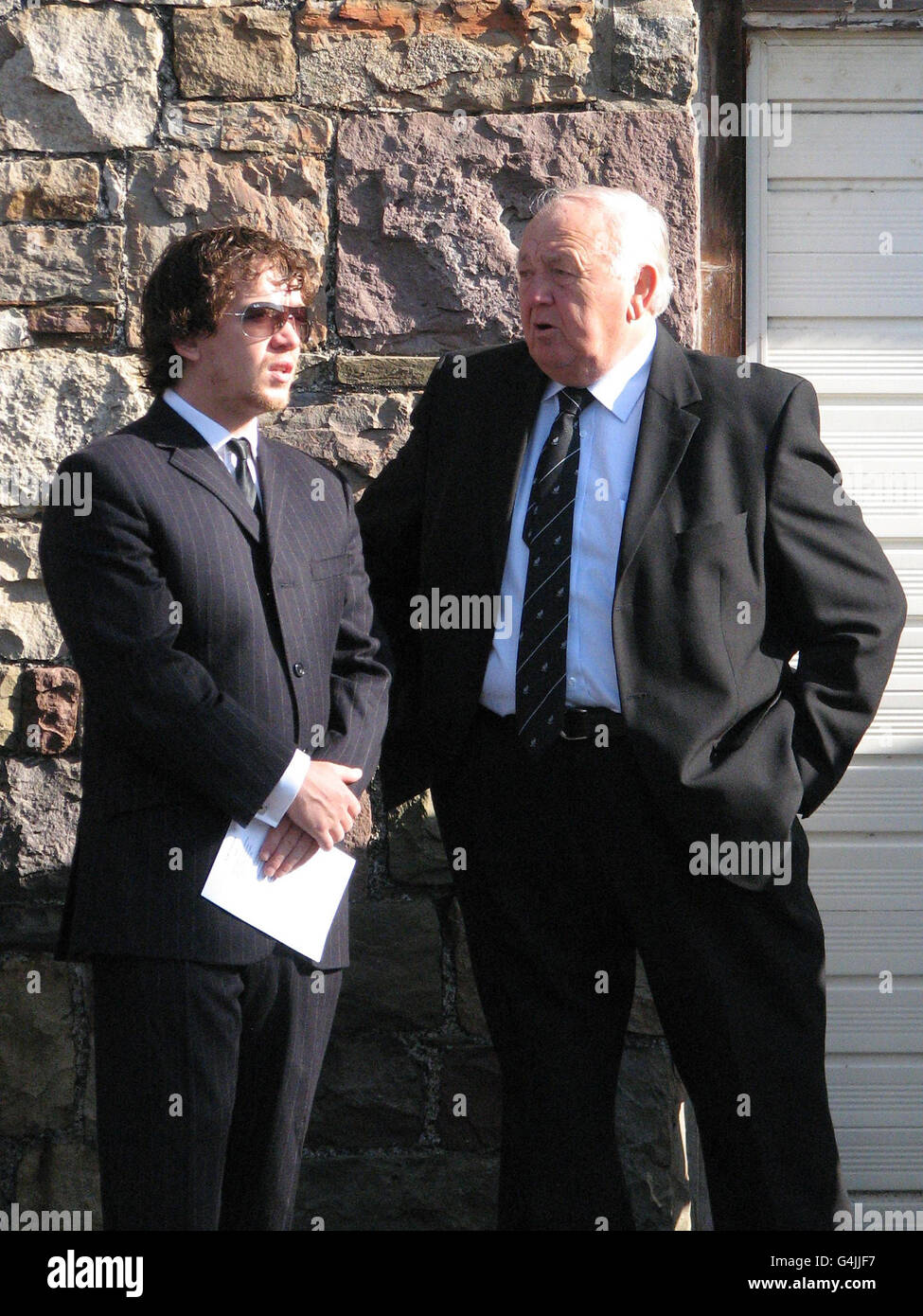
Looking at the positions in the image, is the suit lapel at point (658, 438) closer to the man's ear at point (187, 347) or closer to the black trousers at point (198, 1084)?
the man's ear at point (187, 347)

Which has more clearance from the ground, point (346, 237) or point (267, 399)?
point (346, 237)

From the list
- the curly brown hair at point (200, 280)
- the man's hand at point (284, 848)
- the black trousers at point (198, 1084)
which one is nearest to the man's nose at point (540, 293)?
the curly brown hair at point (200, 280)

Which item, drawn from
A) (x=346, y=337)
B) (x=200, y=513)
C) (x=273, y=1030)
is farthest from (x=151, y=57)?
(x=273, y=1030)

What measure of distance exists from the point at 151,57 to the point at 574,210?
1.08m

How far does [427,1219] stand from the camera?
3.09 metres

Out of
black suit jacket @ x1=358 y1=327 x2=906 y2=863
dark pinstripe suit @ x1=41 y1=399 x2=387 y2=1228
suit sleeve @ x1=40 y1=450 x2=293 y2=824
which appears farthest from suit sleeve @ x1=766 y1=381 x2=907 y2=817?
suit sleeve @ x1=40 y1=450 x2=293 y2=824

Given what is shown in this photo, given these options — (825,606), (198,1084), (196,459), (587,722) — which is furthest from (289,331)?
(198,1084)

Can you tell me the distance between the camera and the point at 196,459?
7.79ft

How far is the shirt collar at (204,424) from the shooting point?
2424mm

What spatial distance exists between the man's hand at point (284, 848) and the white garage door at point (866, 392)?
137 cm

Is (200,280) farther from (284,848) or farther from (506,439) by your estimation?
(284,848)

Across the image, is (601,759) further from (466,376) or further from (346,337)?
(346,337)

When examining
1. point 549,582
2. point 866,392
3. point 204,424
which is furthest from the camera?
point 866,392

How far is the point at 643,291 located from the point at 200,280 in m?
0.77
